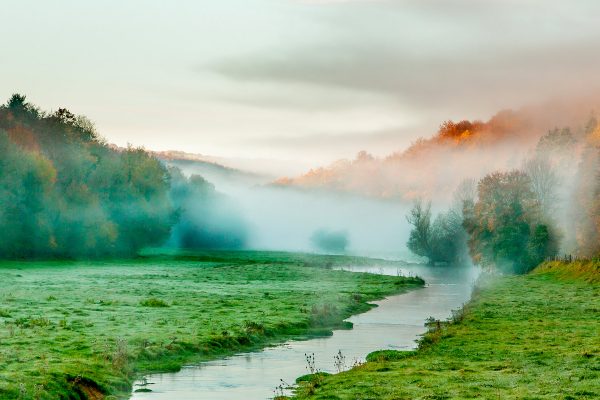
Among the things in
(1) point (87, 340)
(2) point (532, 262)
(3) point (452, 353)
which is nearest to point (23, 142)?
(2) point (532, 262)

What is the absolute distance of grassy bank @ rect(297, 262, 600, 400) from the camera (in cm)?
2811

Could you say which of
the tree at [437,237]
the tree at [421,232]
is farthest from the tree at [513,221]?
the tree at [421,232]

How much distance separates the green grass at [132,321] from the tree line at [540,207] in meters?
23.4

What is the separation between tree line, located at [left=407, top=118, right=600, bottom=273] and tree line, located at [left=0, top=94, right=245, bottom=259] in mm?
59746

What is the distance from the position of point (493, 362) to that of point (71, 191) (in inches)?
4384

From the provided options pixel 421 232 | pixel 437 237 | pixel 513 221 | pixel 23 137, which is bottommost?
pixel 437 237

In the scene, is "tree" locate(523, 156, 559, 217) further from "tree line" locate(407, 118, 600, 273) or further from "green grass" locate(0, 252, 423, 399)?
"green grass" locate(0, 252, 423, 399)

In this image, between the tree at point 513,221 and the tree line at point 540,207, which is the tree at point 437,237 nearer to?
the tree line at point 540,207

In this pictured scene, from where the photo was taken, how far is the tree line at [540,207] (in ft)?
343

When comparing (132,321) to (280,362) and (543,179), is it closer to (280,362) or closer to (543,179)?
(280,362)

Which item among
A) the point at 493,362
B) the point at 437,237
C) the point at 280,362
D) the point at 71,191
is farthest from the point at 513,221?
the point at 493,362

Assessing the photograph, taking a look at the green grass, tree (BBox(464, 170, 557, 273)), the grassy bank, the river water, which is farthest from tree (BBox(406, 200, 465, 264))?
the grassy bank

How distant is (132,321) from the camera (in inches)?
1957

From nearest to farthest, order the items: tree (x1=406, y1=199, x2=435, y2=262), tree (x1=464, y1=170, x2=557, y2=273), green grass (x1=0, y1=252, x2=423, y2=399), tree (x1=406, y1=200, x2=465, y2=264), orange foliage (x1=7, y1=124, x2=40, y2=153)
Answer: green grass (x1=0, y1=252, x2=423, y2=399) < tree (x1=464, y1=170, x2=557, y2=273) < orange foliage (x1=7, y1=124, x2=40, y2=153) < tree (x1=406, y1=200, x2=465, y2=264) < tree (x1=406, y1=199, x2=435, y2=262)
